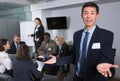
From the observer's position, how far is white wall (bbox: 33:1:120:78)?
5.90 m

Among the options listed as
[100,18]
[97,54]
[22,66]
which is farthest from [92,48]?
[100,18]

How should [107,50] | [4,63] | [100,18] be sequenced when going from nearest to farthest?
[107,50] < [4,63] < [100,18]

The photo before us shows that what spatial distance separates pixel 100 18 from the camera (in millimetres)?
6352

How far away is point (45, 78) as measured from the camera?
4508 millimetres

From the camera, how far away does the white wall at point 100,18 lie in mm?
5898

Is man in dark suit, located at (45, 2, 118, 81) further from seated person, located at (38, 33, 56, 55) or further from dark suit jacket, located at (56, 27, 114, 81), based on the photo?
seated person, located at (38, 33, 56, 55)

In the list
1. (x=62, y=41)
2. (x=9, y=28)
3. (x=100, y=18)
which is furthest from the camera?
(x=9, y=28)

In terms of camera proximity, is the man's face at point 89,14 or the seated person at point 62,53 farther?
the seated person at point 62,53

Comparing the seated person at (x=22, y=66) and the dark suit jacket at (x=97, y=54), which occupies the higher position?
the dark suit jacket at (x=97, y=54)

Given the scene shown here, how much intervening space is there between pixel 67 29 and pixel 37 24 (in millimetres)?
1109

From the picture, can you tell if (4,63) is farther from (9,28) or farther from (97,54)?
(9,28)

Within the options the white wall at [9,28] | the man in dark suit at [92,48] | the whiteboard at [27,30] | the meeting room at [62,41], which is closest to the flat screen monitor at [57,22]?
the meeting room at [62,41]

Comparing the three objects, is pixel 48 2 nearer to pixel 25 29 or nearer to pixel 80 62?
pixel 25 29

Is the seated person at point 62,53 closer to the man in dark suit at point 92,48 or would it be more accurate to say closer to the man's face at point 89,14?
the man in dark suit at point 92,48
